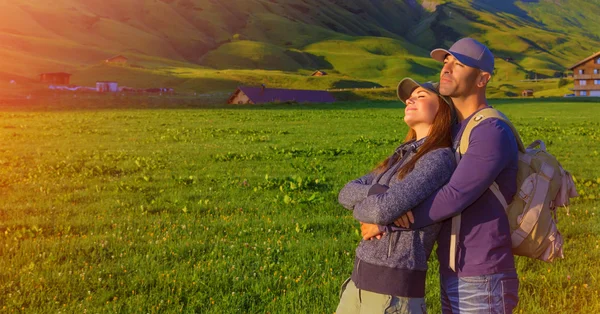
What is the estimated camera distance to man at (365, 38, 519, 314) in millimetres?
3965

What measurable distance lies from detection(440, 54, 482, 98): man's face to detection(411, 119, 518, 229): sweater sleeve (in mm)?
450

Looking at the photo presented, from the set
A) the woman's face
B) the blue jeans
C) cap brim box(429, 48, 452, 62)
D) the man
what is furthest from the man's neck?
the blue jeans

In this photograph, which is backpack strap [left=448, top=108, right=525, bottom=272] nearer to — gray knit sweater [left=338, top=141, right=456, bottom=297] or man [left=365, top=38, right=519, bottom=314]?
man [left=365, top=38, right=519, bottom=314]

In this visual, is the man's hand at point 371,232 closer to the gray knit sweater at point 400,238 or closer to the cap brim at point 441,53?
the gray knit sweater at point 400,238

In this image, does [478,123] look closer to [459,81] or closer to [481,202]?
[459,81]

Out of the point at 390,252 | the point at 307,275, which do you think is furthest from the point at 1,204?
the point at 390,252

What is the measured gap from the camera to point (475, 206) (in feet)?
13.7

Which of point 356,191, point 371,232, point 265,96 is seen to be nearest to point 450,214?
point 371,232

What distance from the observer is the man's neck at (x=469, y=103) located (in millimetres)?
4430

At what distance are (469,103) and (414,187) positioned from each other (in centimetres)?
95

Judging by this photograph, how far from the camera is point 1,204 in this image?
12.7m

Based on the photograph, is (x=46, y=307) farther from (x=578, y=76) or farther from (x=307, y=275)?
(x=578, y=76)

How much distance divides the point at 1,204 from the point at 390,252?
11549 millimetres

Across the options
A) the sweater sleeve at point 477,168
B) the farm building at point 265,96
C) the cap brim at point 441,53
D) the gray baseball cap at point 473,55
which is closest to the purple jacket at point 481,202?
the sweater sleeve at point 477,168
